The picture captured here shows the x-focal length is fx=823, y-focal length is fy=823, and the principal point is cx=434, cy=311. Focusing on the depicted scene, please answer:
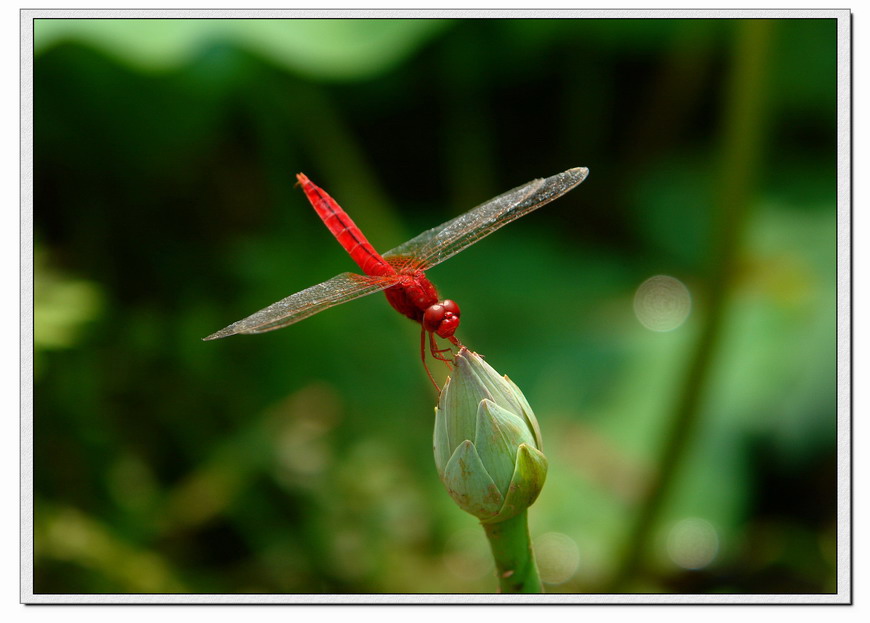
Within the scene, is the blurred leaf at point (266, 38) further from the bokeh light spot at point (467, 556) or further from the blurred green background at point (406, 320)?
the bokeh light spot at point (467, 556)

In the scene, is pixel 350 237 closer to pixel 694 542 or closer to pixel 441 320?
pixel 441 320

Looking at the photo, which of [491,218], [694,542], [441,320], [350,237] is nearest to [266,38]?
[350,237]

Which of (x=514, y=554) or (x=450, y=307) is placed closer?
(x=514, y=554)

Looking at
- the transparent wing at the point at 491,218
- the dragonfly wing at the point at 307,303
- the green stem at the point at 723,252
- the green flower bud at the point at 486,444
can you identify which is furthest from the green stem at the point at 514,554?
the green stem at the point at 723,252

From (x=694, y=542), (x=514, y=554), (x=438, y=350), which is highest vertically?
(x=438, y=350)

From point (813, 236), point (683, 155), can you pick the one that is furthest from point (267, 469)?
point (813, 236)

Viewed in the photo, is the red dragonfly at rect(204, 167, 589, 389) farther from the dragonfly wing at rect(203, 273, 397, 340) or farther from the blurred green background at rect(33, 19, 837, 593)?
the blurred green background at rect(33, 19, 837, 593)

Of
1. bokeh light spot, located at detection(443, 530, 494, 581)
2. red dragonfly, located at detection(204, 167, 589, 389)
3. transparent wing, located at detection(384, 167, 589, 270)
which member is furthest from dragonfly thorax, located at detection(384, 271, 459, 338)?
bokeh light spot, located at detection(443, 530, 494, 581)
